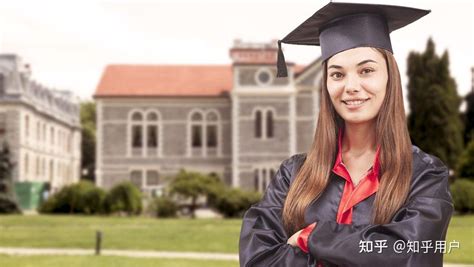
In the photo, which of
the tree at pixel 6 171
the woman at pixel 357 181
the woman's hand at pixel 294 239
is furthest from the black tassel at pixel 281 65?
the tree at pixel 6 171

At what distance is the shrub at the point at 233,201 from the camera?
82.0 feet

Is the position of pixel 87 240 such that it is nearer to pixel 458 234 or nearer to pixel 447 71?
pixel 458 234

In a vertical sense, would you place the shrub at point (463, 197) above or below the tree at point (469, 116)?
below

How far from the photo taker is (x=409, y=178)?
2.43 metres

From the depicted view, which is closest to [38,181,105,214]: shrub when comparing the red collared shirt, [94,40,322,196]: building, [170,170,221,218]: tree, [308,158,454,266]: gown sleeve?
[170,170,221,218]: tree

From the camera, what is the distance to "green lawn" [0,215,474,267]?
1384 cm

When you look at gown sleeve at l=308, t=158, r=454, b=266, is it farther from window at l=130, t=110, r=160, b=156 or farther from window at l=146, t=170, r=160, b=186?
window at l=146, t=170, r=160, b=186

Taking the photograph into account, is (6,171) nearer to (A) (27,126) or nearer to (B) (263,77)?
(A) (27,126)

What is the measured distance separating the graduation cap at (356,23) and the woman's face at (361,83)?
0.04 meters

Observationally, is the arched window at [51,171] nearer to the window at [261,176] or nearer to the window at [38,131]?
the window at [38,131]

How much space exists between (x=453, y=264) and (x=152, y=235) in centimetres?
786

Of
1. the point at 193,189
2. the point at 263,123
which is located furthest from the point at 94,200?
the point at 263,123

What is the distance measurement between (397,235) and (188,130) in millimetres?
36293

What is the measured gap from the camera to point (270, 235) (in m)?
2.52
